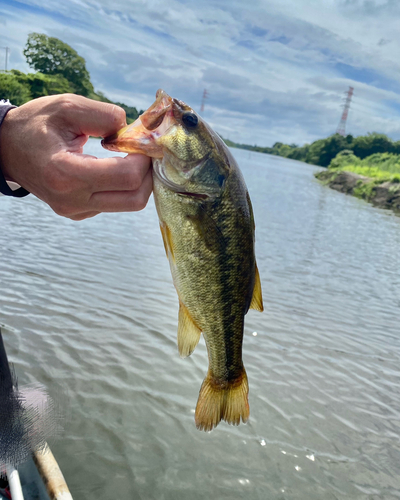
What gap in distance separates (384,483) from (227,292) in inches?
142

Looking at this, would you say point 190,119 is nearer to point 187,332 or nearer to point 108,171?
point 108,171

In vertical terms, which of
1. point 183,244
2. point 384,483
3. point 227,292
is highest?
point 183,244

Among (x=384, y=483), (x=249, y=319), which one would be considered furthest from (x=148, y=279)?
(x=384, y=483)

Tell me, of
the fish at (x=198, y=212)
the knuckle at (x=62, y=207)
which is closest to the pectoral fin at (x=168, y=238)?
the fish at (x=198, y=212)

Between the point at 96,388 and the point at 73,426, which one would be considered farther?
the point at 96,388

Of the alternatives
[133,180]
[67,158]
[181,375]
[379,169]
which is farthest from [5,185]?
[379,169]

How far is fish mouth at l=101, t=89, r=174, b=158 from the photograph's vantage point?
75.6 inches

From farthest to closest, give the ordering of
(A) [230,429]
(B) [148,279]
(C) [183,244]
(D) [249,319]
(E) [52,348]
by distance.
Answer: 1. (B) [148,279]
2. (D) [249,319]
3. (E) [52,348]
4. (A) [230,429]
5. (C) [183,244]

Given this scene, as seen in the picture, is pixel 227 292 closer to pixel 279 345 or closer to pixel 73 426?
pixel 73 426

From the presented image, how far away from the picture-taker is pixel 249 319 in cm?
760

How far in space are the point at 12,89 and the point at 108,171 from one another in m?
60.5

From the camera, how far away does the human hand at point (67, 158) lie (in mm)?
1859

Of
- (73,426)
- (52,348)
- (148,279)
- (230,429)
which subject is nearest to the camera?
(73,426)

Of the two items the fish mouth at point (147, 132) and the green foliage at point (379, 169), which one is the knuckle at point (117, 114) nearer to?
the fish mouth at point (147, 132)
